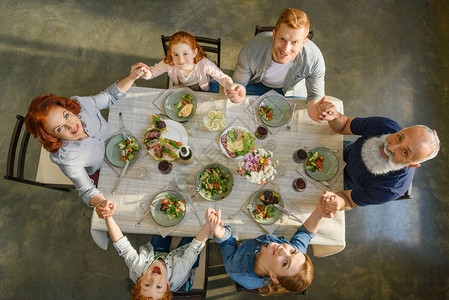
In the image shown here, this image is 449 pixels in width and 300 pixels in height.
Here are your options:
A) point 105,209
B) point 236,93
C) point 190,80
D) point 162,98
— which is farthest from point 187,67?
point 105,209

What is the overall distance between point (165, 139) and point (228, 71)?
205 cm

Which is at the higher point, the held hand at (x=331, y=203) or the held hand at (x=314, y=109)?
the held hand at (x=314, y=109)

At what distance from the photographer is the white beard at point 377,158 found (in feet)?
6.45

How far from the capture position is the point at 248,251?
2.05 meters

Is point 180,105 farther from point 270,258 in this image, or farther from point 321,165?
point 270,258

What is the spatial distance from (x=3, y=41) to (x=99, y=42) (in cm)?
142

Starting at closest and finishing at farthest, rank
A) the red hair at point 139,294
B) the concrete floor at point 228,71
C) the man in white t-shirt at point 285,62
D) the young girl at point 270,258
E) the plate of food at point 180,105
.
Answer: the young girl at point 270,258, the red hair at point 139,294, the man in white t-shirt at point 285,62, the plate of food at point 180,105, the concrete floor at point 228,71

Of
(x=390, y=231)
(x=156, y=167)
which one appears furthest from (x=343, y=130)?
(x=390, y=231)

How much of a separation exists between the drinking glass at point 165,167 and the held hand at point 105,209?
0.46 meters

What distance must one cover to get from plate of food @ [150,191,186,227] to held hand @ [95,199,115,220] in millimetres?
302

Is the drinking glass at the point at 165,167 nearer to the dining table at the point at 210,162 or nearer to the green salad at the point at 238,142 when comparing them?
the dining table at the point at 210,162

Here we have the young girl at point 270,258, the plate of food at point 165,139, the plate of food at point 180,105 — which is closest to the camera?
the young girl at point 270,258

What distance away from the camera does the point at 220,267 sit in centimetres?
323

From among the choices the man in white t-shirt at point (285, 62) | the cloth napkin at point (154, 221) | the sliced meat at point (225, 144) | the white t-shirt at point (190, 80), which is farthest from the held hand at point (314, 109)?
the cloth napkin at point (154, 221)
